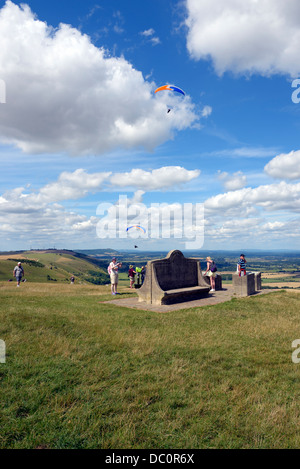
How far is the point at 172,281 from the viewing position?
1579cm

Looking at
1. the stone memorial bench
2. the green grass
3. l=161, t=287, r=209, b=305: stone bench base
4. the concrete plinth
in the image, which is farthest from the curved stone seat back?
the green grass

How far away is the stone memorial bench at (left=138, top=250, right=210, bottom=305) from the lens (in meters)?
14.5

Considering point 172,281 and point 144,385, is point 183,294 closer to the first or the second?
point 172,281

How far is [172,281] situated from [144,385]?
1038cm

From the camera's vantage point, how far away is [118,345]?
7.62 metres

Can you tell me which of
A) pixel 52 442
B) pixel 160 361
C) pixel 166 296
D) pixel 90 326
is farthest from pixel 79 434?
pixel 166 296

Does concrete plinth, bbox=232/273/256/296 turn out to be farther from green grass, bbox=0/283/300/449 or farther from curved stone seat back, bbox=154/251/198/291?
green grass, bbox=0/283/300/449

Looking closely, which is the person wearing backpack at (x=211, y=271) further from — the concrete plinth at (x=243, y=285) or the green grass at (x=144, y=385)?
the green grass at (x=144, y=385)

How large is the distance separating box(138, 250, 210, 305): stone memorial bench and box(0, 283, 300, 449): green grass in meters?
4.46

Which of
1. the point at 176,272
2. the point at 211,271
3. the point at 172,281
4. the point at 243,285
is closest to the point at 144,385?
the point at 172,281

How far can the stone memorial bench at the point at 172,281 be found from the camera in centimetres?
1445

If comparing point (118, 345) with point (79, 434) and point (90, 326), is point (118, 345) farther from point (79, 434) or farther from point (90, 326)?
point (79, 434)

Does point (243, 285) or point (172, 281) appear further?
point (243, 285)
